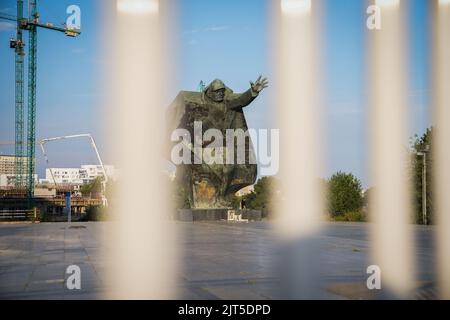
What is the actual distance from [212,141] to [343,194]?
17108 millimetres

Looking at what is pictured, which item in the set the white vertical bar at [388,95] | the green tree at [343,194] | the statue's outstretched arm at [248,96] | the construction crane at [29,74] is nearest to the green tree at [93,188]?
the construction crane at [29,74]

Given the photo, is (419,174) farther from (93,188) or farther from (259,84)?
(93,188)

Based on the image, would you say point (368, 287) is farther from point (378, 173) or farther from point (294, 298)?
point (378, 173)

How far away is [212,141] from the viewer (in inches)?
1248

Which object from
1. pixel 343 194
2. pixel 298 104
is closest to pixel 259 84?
pixel 343 194

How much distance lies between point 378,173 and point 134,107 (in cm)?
435

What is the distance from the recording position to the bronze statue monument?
3130 centimetres

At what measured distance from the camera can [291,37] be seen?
7.82 metres

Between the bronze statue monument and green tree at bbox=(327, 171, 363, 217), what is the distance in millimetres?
13152

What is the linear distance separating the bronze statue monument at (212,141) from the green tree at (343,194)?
13.2 meters

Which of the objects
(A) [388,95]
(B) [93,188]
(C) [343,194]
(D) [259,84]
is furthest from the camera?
(B) [93,188]

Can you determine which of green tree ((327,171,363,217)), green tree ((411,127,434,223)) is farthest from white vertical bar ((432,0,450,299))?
green tree ((327,171,363,217))
